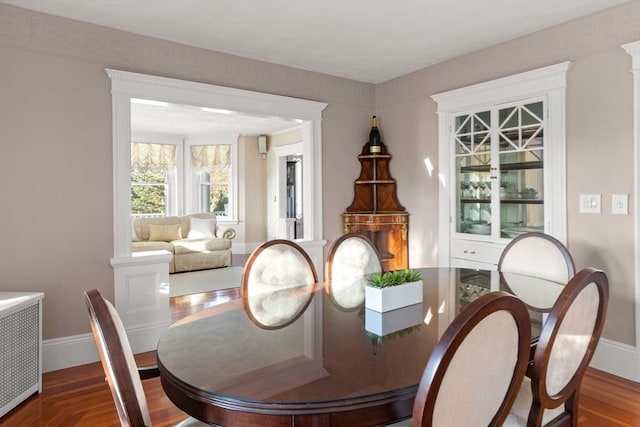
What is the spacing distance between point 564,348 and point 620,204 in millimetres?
1975

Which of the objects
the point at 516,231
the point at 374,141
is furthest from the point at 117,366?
the point at 374,141

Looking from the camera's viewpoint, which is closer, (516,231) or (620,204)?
(620,204)

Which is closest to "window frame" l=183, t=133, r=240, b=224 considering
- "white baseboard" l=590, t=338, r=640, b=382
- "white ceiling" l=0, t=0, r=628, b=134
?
"white ceiling" l=0, t=0, r=628, b=134

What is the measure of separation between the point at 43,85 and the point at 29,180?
0.67m

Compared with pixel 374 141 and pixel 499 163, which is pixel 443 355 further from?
pixel 374 141

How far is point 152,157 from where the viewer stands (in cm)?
822

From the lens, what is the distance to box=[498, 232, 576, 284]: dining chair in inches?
99.2

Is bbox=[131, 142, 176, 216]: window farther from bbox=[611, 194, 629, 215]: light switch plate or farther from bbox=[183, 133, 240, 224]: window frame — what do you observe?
bbox=[611, 194, 629, 215]: light switch plate

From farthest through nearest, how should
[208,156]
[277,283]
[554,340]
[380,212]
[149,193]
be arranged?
[208,156] → [149,193] → [380,212] → [277,283] → [554,340]

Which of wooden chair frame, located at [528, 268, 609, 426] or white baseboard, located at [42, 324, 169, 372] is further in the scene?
white baseboard, located at [42, 324, 169, 372]

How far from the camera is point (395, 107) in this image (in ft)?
15.0

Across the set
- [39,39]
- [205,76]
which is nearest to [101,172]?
[39,39]

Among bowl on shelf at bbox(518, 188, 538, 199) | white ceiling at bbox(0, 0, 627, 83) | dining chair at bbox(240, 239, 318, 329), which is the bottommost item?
dining chair at bbox(240, 239, 318, 329)

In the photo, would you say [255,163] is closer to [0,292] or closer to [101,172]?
[101,172]
